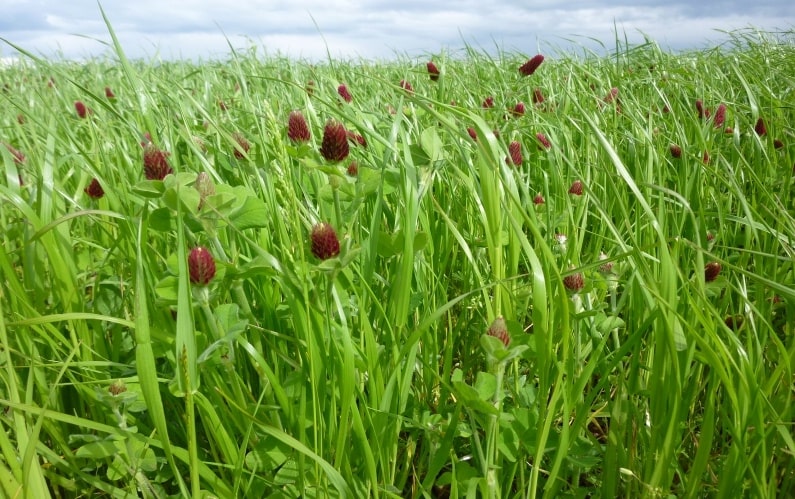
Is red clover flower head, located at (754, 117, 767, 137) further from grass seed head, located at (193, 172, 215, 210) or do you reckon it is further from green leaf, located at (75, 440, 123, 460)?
green leaf, located at (75, 440, 123, 460)

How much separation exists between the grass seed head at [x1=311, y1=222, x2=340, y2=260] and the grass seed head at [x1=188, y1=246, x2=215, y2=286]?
0.16 m

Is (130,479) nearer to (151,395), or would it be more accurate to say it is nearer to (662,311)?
(151,395)

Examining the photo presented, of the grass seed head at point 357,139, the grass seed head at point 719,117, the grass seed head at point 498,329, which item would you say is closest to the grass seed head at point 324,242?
the grass seed head at point 498,329

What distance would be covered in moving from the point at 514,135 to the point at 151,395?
75.0 inches

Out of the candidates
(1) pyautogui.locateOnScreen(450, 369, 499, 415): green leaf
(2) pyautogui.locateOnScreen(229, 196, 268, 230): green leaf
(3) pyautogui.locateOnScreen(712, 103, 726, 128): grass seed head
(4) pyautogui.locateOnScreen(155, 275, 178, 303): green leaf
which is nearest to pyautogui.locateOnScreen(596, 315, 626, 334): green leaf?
(1) pyautogui.locateOnScreen(450, 369, 499, 415): green leaf

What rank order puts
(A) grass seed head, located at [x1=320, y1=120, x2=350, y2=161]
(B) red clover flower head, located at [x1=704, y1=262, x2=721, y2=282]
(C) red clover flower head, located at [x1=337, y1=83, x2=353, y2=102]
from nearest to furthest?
1. (A) grass seed head, located at [x1=320, y1=120, x2=350, y2=161]
2. (B) red clover flower head, located at [x1=704, y1=262, x2=721, y2=282]
3. (C) red clover flower head, located at [x1=337, y1=83, x2=353, y2=102]

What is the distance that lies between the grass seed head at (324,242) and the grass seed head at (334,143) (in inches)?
12.4

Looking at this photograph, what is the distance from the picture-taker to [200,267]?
927mm

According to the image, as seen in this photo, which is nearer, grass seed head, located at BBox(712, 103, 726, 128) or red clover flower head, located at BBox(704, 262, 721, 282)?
red clover flower head, located at BBox(704, 262, 721, 282)

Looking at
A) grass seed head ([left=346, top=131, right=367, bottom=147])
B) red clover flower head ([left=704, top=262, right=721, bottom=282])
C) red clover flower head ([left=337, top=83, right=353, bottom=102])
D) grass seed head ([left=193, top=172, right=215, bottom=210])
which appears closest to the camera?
grass seed head ([left=193, top=172, right=215, bottom=210])

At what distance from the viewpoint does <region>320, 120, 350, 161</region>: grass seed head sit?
1.19 meters

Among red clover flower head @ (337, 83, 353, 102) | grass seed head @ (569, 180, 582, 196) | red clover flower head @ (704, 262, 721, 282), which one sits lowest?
red clover flower head @ (704, 262, 721, 282)

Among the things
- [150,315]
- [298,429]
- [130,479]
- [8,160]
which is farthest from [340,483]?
[8,160]

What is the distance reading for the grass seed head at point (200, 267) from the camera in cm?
92
